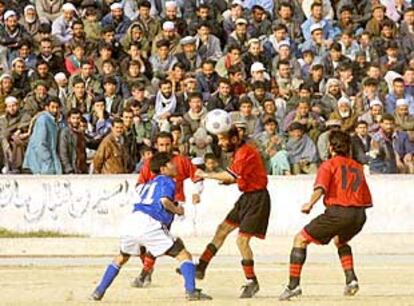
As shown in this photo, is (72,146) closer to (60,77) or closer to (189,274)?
(60,77)

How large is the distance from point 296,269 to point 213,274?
3.55m

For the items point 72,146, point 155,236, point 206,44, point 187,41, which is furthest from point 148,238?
point 206,44

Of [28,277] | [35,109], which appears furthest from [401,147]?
[28,277]

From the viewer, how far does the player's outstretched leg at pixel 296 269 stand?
15773 mm

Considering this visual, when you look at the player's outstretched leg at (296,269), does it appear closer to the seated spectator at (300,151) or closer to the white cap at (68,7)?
the seated spectator at (300,151)

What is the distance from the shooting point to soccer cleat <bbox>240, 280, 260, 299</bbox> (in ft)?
53.6

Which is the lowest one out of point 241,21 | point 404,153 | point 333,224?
point 333,224

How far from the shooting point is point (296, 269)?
15.8 meters

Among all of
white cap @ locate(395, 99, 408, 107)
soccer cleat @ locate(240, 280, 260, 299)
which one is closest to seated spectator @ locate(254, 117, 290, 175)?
white cap @ locate(395, 99, 408, 107)

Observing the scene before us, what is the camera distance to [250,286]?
16.5 meters

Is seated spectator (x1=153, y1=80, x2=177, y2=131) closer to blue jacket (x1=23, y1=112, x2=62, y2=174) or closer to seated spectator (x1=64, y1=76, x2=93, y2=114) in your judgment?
seated spectator (x1=64, y1=76, x2=93, y2=114)

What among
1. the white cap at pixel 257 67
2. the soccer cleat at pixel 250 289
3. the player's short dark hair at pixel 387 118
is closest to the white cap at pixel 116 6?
the white cap at pixel 257 67

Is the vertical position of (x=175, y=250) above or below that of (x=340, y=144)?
below

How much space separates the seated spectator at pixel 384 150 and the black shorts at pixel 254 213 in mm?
7886
